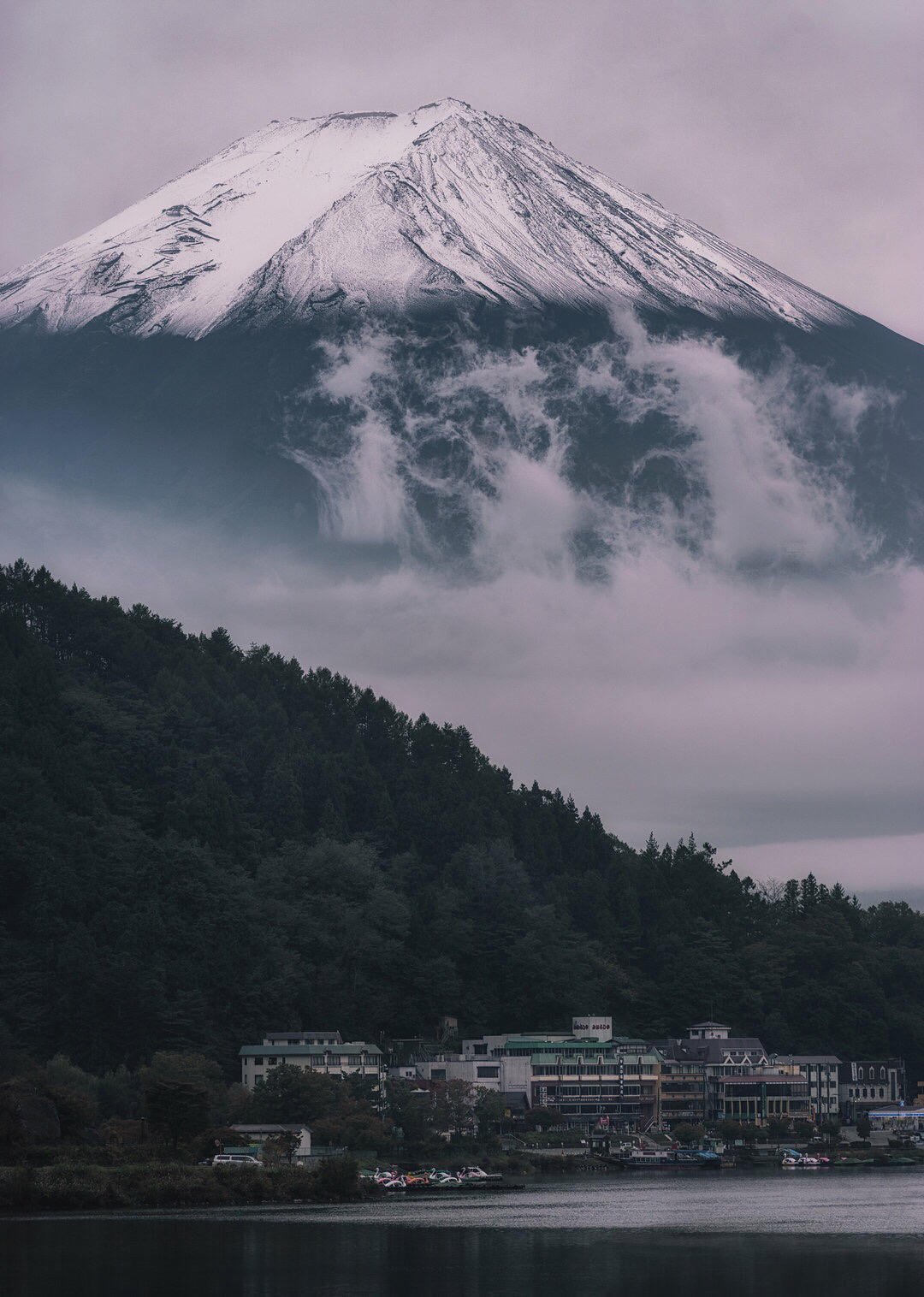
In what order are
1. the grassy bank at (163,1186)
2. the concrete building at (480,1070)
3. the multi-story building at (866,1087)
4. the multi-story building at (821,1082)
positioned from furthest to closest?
the multi-story building at (866,1087)
the multi-story building at (821,1082)
the concrete building at (480,1070)
the grassy bank at (163,1186)

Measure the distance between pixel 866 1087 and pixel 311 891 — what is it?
4001 cm

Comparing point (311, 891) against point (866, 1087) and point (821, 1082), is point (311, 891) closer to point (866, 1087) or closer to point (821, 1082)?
point (821, 1082)

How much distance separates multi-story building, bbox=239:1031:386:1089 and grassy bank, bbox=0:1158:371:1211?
26.2m

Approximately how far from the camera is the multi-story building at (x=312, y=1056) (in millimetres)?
100562

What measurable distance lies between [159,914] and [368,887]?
66.0ft

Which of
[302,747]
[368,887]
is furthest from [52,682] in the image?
[368,887]

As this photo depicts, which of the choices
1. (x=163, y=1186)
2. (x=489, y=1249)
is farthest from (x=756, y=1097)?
(x=489, y=1249)

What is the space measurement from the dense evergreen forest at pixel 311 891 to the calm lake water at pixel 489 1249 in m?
33.1

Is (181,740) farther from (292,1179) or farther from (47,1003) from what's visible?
(292,1179)

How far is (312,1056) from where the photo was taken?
337ft

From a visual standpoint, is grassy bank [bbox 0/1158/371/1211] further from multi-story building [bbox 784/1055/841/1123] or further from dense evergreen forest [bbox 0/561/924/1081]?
multi-story building [bbox 784/1055/841/1123]

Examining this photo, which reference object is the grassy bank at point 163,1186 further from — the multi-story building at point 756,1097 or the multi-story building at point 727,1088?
the multi-story building at point 756,1097

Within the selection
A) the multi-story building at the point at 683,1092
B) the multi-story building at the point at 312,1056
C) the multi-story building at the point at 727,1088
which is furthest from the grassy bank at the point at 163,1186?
the multi-story building at the point at 727,1088

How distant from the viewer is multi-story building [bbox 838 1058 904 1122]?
12250 cm
